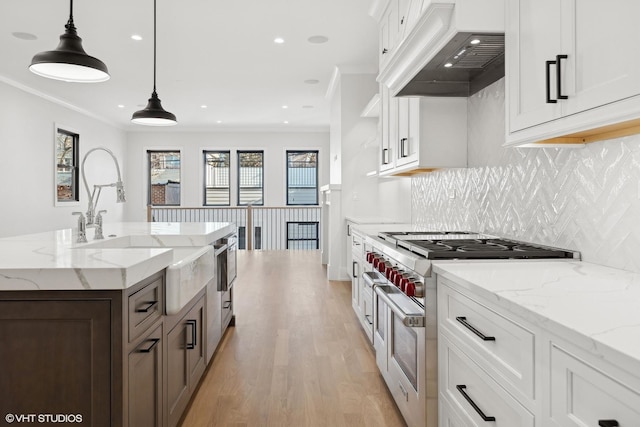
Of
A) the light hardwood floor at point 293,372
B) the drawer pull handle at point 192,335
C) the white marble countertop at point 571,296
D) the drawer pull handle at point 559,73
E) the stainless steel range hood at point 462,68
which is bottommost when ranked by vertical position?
the light hardwood floor at point 293,372

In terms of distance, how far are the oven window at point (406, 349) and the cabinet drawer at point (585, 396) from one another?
0.87 meters

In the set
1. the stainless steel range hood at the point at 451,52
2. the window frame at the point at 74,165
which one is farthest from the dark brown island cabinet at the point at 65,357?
the window frame at the point at 74,165

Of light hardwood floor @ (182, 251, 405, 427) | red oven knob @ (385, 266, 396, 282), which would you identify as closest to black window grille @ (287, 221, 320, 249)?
light hardwood floor @ (182, 251, 405, 427)

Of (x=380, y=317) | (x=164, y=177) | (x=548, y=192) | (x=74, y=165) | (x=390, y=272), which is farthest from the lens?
(x=164, y=177)

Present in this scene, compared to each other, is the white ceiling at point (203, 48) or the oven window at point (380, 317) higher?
the white ceiling at point (203, 48)

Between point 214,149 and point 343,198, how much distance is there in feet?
18.7

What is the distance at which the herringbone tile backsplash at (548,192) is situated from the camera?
1.51 meters

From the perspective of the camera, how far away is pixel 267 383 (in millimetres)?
2646

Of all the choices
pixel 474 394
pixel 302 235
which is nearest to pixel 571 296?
pixel 474 394

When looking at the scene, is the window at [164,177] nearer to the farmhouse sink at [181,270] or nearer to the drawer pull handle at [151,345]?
the farmhouse sink at [181,270]

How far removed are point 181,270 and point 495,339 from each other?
4.25ft

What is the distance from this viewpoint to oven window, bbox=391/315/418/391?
1867 mm

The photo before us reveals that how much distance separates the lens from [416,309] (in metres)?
1.82

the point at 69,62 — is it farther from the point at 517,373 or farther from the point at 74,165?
the point at 74,165
